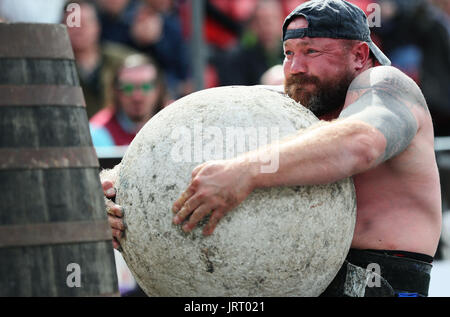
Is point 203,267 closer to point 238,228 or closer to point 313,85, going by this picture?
point 238,228

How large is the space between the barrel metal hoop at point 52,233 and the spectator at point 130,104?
14.0ft

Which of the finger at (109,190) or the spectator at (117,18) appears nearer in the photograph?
the finger at (109,190)

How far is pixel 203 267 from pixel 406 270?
46.7 inches

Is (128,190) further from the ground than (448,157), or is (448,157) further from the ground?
(128,190)

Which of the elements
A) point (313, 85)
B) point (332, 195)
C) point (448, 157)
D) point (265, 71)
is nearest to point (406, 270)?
point (332, 195)

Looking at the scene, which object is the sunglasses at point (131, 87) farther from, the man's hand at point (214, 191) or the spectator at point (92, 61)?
the man's hand at point (214, 191)

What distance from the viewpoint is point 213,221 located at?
3.50 metres

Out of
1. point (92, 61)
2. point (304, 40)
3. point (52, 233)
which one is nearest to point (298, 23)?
point (304, 40)

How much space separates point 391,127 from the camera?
373 cm

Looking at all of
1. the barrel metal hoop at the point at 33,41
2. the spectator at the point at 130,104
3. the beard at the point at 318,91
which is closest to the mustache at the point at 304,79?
the beard at the point at 318,91

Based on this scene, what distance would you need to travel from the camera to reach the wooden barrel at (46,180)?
133 inches

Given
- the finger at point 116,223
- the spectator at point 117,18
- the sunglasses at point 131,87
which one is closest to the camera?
the finger at point 116,223

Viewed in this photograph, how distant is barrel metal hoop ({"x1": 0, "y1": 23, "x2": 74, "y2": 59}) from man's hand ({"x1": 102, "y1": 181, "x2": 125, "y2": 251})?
0.75m

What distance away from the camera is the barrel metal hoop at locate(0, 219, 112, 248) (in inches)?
132
